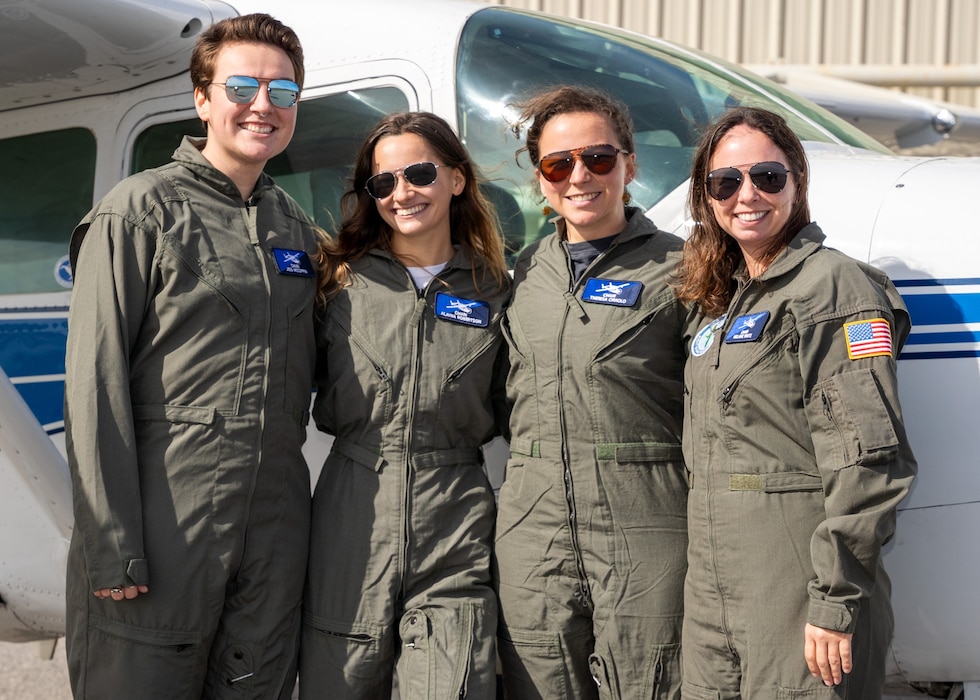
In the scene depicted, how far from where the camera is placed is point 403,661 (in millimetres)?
2486

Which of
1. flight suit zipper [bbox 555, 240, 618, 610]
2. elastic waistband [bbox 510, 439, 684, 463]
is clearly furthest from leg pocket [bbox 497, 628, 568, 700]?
elastic waistband [bbox 510, 439, 684, 463]

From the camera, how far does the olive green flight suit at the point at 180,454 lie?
2391mm

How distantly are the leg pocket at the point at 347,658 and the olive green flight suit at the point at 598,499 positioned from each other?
291 millimetres

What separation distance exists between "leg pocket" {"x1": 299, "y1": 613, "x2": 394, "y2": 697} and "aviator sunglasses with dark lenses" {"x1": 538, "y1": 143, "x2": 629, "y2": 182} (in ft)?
3.80

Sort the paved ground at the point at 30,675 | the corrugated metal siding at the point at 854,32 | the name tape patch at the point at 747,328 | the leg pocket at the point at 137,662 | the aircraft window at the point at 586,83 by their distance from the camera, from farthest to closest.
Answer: the corrugated metal siding at the point at 854,32 → the paved ground at the point at 30,675 → the aircraft window at the point at 586,83 → the leg pocket at the point at 137,662 → the name tape patch at the point at 747,328

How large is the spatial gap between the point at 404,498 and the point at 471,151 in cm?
129

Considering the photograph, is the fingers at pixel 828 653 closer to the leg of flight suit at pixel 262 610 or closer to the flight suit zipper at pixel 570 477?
the flight suit zipper at pixel 570 477

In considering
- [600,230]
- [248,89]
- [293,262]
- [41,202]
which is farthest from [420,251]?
[41,202]

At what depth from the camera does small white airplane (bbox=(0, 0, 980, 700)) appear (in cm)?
251

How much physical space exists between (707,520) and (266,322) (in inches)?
43.6

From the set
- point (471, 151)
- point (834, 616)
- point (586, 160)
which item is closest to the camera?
point (834, 616)

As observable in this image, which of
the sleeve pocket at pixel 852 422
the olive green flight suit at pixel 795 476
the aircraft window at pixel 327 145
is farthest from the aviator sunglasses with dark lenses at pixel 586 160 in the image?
the aircraft window at pixel 327 145

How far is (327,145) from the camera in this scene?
367cm

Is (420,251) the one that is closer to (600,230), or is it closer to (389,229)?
(389,229)
